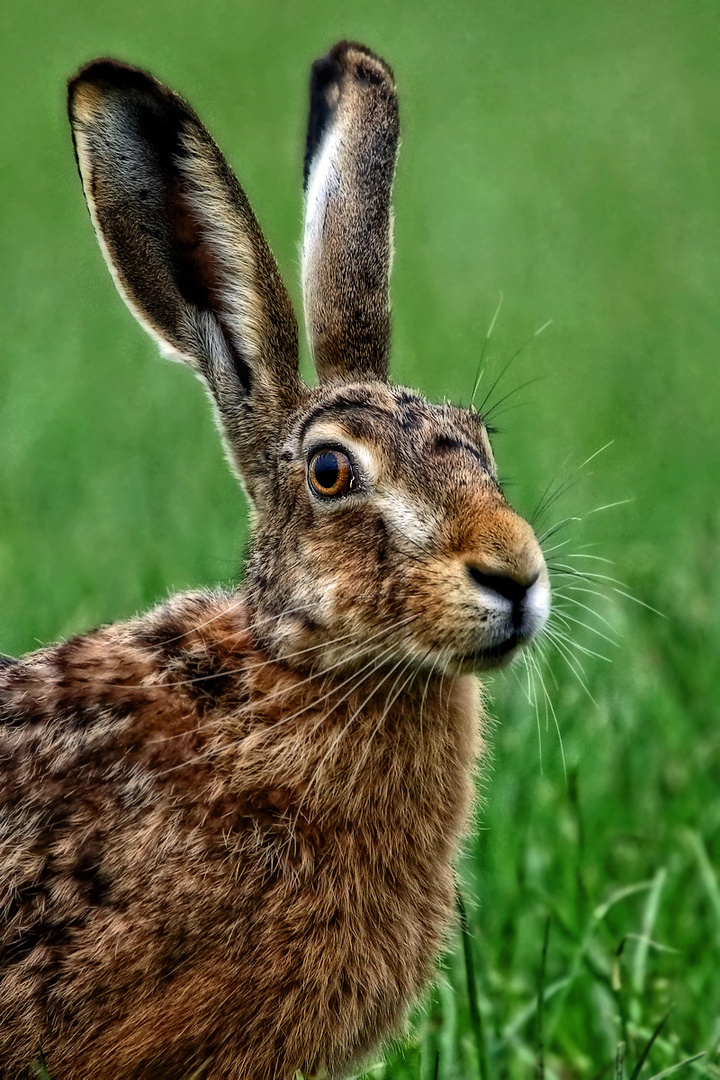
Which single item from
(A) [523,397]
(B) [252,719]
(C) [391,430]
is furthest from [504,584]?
(A) [523,397]

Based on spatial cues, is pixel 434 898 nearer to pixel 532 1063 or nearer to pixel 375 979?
pixel 375 979

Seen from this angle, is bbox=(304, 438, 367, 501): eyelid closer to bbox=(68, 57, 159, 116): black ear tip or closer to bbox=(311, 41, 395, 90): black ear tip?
bbox=(68, 57, 159, 116): black ear tip

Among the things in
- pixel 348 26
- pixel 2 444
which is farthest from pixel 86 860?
pixel 348 26

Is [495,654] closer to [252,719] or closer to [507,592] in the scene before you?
[507,592]

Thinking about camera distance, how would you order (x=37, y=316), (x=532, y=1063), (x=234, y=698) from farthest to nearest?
(x=37, y=316) → (x=532, y=1063) → (x=234, y=698)

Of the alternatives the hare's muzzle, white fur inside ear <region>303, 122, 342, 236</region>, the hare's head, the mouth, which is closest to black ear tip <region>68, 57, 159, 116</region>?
the hare's head

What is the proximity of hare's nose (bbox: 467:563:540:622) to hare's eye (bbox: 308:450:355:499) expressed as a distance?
486 mm

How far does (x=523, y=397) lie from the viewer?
9242 mm

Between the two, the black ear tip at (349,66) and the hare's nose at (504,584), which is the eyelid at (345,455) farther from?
the black ear tip at (349,66)

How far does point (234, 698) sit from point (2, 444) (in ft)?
12.8

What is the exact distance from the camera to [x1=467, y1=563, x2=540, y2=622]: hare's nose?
3975mm

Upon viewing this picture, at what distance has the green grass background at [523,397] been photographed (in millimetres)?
5074

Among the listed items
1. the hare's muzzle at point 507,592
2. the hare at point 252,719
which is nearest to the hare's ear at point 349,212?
the hare at point 252,719

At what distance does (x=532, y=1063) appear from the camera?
15.2ft
